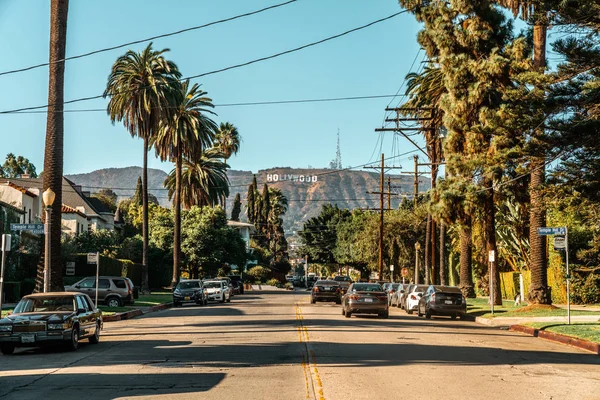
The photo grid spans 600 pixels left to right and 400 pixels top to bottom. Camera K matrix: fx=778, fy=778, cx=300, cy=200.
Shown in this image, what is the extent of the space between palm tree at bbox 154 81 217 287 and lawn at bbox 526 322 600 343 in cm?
3857

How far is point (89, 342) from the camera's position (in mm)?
20453

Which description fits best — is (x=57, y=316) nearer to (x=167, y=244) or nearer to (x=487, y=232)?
(x=487, y=232)

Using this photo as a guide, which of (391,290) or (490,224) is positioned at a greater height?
(490,224)

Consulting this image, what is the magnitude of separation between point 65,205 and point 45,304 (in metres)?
68.0

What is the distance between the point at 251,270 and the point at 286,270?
27.1 metres

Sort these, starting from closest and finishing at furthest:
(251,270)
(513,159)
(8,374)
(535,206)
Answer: (8,374), (513,159), (535,206), (251,270)

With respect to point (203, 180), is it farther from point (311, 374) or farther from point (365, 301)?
point (311, 374)

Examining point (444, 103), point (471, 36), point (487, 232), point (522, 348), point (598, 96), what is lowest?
point (522, 348)

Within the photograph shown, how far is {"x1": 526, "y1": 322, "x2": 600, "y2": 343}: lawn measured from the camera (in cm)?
2181

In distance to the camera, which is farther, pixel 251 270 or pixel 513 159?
pixel 251 270

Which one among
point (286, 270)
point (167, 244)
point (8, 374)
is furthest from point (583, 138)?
point (286, 270)

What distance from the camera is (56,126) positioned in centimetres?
2895

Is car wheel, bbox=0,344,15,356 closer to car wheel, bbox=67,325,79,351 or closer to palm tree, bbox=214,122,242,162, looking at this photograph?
car wheel, bbox=67,325,79,351

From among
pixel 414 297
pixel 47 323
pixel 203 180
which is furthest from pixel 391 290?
pixel 47 323
